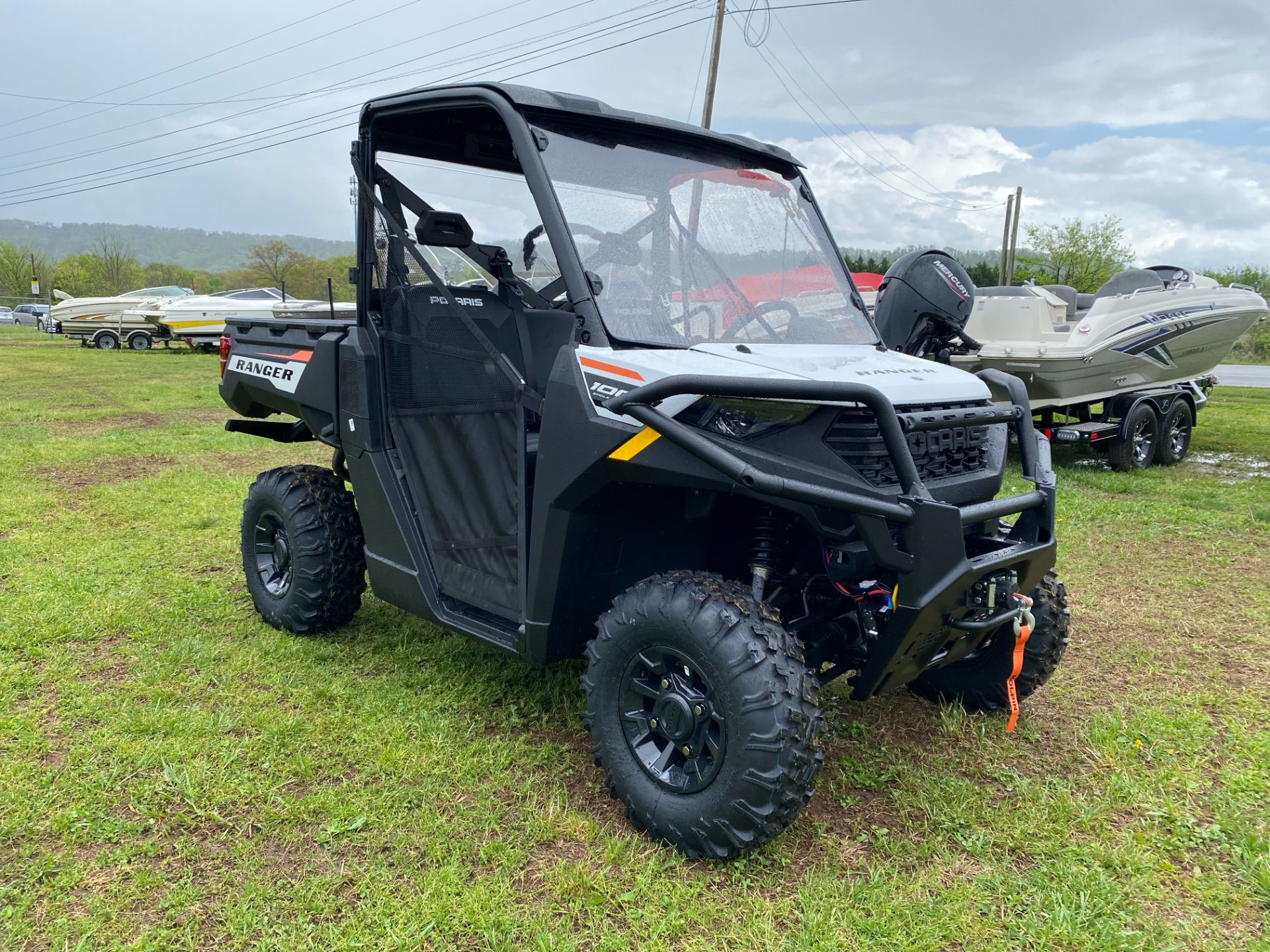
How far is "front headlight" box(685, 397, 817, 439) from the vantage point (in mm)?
2646

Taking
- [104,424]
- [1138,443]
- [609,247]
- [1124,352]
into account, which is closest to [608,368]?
[609,247]

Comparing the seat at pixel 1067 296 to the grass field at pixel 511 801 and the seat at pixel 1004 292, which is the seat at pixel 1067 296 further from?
the grass field at pixel 511 801

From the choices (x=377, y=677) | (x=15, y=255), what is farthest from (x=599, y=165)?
(x=15, y=255)

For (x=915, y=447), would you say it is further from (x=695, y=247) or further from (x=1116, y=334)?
(x=1116, y=334)

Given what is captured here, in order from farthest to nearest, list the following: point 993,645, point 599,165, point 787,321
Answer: point 993,645, point 787,321, point 599,165

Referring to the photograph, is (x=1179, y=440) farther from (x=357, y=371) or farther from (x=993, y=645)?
(x=357, y=371)

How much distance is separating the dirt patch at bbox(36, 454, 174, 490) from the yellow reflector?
259 inches

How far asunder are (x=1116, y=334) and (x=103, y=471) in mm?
9778

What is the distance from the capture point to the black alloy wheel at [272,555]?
4496mm

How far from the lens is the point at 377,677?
156 inches

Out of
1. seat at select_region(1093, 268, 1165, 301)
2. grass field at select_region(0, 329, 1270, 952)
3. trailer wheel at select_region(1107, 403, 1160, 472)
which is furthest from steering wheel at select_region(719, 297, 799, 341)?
seat at select_region(1093, 268, 1165, 301)

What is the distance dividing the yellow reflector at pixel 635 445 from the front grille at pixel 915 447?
0.50 metres

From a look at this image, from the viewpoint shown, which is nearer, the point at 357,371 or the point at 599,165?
the point at 599,165

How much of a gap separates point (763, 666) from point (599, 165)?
175 centimetres
